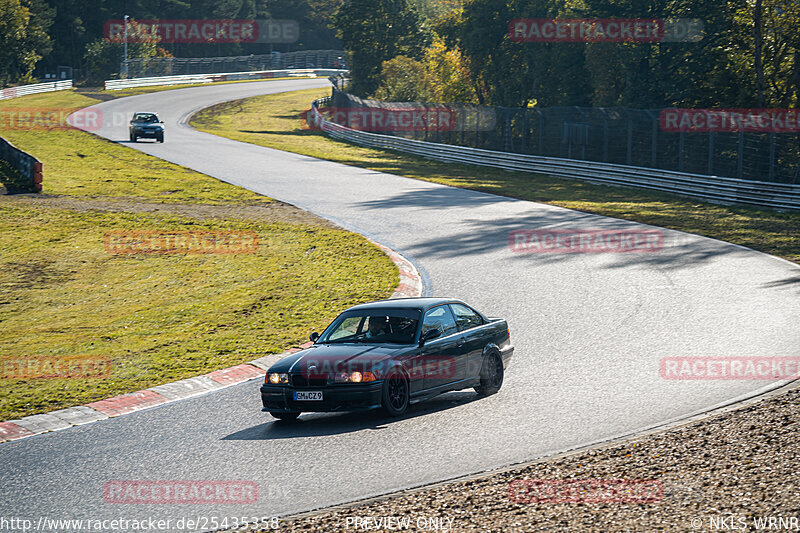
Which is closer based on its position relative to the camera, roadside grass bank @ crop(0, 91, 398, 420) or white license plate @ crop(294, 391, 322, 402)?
white license plate @ crop(294, 391, 322, 402)

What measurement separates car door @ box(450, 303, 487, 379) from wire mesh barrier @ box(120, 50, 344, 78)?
86455mm

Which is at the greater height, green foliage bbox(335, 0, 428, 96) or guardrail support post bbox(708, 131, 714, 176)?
green foliage bbox(335, 0, 428, 96)

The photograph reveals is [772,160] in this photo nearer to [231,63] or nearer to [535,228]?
[535,228]

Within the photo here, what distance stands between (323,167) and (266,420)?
29834 millimetres

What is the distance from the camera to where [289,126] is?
63531mm

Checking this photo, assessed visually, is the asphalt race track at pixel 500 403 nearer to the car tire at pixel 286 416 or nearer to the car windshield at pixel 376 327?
the car tire at pixel 286 416

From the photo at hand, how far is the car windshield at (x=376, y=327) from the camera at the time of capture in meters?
10.7

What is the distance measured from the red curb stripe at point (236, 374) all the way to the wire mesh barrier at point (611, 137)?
21.8 m

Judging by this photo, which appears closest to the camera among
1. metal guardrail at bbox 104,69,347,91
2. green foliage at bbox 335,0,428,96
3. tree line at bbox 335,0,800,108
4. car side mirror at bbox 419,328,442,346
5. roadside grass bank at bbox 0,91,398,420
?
car side mirror at bbox 419,328,442,346

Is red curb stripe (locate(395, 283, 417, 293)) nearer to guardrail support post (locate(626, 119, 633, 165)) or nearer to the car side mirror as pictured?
the car side mirror

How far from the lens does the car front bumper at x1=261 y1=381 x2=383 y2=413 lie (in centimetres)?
968

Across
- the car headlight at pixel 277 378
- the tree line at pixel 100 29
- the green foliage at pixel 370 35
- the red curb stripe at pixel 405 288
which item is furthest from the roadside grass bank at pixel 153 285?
the tree line at pixel 100 29

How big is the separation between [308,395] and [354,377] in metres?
0.57

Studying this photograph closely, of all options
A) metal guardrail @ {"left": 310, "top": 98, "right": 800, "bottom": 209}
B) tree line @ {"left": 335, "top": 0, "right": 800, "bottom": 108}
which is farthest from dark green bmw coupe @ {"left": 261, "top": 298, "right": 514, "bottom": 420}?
tree line @ {"left": 335, "top": 0, "right": 800, "bottom": 108}
